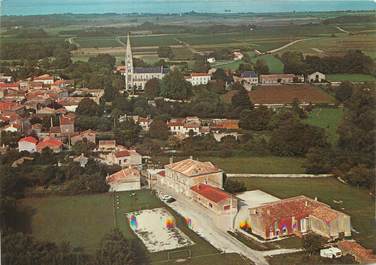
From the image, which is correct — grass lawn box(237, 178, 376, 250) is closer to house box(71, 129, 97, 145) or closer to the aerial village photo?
the aerial village photo

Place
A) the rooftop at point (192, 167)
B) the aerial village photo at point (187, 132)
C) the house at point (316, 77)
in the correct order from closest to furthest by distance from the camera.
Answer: the aerial village photo at point (187, 132) < the rooftop at point (192, 167) < the house at point (316, 77)

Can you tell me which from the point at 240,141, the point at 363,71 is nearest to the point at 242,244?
the point at 240,141

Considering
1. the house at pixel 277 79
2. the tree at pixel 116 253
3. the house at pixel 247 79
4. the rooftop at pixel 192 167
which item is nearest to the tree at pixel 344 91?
the house at pixel 277 79

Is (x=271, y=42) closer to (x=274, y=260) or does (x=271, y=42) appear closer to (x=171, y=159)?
(x=171, y=159)

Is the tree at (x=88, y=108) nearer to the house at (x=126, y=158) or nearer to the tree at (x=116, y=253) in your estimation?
the house at (x=126, y=158)

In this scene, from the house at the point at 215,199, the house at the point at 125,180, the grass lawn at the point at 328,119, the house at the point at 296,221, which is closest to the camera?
the house at the point at 296,221

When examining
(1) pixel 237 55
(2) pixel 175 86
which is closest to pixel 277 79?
(1) pixel 237 55
